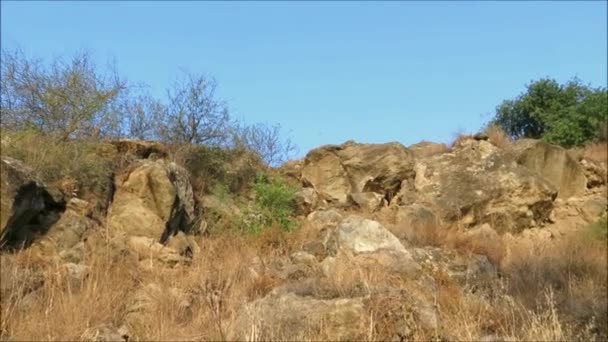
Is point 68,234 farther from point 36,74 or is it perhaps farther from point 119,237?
point 36,74

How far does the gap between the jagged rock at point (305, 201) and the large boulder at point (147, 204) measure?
3261 mm

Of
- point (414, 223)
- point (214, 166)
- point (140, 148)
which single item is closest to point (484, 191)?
point (414, 223)

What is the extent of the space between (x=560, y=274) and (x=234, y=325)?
232 inches

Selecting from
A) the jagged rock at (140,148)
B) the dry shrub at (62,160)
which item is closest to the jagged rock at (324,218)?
the jagged rock at (140,148)

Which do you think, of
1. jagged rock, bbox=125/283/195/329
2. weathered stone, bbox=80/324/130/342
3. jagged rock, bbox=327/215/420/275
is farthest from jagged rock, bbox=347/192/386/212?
weathered stone, bbox=80/324/130/342

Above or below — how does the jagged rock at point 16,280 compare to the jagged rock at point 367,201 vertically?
below

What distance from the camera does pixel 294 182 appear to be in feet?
49.2

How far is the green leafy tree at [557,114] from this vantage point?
19.2m

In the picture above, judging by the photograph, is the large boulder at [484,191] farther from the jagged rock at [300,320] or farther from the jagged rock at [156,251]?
the jagged rock at [300,320]

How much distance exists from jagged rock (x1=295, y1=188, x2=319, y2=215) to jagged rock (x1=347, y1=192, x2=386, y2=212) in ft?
2.64

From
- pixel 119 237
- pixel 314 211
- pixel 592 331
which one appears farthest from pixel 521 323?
pixel 314 211

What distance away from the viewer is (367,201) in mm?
13617

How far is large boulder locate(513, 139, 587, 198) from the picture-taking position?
15.3 meters

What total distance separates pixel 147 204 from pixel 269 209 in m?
2.68
